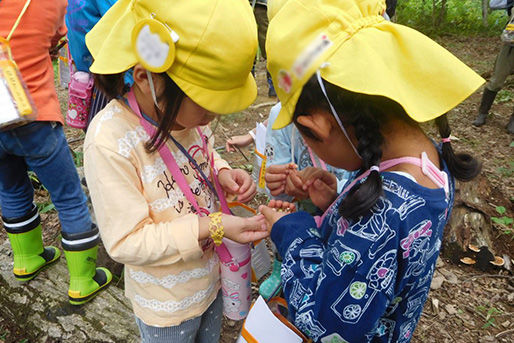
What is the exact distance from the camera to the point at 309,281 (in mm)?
1173

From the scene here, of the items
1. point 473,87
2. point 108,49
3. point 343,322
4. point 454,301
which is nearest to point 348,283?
point 343,322

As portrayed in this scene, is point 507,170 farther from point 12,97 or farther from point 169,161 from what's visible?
point 12,97

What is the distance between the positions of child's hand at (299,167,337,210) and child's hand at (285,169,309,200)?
38mm

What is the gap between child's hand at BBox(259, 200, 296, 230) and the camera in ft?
4.62

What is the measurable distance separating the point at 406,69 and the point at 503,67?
5348 mm

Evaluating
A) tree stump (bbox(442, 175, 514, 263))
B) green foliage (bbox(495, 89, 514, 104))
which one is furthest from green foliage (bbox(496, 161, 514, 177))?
green foliage (bbox(495, 89, 514, 104))

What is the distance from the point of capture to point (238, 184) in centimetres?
166

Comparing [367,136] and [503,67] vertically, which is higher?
[367,136]

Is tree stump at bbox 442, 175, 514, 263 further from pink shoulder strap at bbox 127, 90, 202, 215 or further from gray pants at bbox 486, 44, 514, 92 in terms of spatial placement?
gray pants at bbox 486, 44, 514, 92

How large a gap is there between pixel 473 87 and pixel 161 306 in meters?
1.28

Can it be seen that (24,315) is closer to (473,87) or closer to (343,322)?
(343,322)

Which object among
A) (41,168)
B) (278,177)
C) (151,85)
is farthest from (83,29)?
(278,177)

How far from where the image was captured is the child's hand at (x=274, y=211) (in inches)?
55.4

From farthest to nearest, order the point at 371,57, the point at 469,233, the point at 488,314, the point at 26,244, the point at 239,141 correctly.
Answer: the point at 469,233, the point at 239,141, the point at 488,314, the point at 26,244, the point at 371,57
